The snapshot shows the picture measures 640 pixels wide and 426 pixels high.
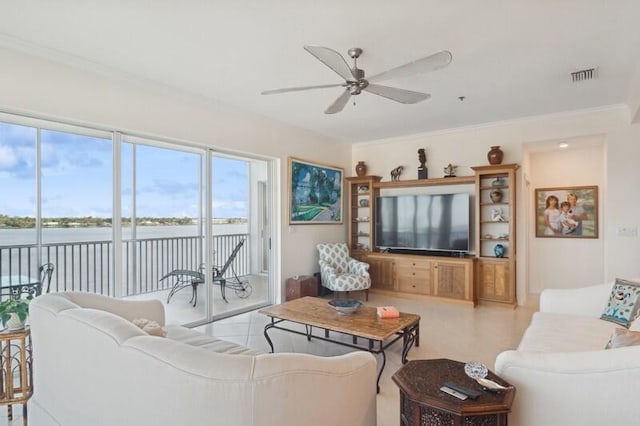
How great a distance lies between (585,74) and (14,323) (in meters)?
5.05

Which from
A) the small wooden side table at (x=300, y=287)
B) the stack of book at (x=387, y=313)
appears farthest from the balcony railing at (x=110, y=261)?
the stack of book at (x=387, y=313)

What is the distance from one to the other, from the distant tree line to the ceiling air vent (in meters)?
4.49

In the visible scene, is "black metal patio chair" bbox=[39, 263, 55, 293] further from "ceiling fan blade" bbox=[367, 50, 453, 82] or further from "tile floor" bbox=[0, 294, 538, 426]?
"ceiling fan blade" bbox=[367, 50, 453, 82]

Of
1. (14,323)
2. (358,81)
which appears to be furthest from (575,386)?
(14,323)

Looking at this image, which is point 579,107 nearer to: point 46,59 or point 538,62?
point 538,62

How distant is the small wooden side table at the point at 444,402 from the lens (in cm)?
117

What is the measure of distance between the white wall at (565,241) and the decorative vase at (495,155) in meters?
1.15

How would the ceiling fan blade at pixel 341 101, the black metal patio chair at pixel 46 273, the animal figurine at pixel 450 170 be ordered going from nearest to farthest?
the ceiling fan blade at pixel 341 101 < the black metal patio chair at pixel 46 273 < the animal figurine at pixel 450 170

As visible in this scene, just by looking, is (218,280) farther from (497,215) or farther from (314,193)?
(497,215)

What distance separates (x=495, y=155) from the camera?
5012mm

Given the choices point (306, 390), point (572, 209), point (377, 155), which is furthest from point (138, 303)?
point (572, 209)

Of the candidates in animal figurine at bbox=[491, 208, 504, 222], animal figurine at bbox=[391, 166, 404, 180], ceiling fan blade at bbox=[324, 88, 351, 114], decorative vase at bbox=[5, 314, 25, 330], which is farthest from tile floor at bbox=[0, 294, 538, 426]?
ceiling fan blade at bbox=[324, 88, 351, 114]

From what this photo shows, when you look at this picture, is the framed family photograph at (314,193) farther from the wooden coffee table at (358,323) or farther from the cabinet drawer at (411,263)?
the wooden coffee table at (358,323)

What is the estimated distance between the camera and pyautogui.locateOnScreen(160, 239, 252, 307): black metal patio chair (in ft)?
14.4
